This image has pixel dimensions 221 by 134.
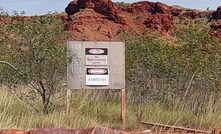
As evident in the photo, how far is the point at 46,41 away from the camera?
13711 mm

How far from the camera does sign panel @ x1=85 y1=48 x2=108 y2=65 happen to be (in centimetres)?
1411

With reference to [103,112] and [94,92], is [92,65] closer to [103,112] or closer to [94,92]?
[103,112]

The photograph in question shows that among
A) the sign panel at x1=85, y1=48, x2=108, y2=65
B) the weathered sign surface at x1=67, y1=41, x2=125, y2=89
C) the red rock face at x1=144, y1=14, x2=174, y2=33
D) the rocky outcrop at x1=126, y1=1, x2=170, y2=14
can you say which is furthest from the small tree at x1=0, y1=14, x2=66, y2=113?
the rocky outcrop at x1=126, y1=1, x2=170, y2=14

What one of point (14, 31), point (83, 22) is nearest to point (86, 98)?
point (14, 31)

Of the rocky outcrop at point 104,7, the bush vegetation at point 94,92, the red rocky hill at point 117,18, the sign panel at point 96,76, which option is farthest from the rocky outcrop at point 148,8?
the sign panel at point 96,76

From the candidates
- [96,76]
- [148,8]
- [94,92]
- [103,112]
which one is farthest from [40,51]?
[148,8]

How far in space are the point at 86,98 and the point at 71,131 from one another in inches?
A: 288

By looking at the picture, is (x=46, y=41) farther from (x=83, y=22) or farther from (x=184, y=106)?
(x=83, y=22)

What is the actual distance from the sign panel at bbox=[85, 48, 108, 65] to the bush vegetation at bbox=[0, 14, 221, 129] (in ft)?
1.84

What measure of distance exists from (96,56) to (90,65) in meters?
0.26

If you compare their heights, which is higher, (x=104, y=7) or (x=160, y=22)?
(x=104, y=7)

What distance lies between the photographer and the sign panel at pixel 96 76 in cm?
1412

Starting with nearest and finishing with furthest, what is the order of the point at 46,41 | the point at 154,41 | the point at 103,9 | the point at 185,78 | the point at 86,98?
the point at 46,41
the point at 86,98
the point at 185,78
the point at 154,41
the point at 103,9

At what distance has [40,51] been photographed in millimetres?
13758
